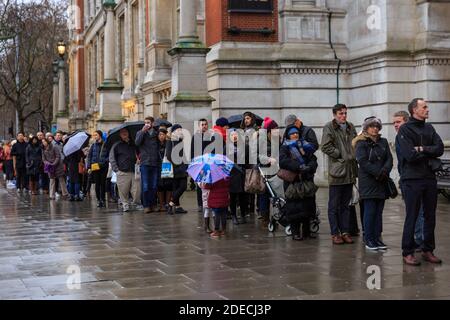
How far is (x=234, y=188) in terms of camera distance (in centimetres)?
1215

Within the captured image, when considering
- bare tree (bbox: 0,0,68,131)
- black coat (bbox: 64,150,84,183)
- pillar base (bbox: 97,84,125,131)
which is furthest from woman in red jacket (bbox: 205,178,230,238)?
bare tree (bbox: 0,0,68,131)

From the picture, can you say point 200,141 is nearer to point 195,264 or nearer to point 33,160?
point 195,264

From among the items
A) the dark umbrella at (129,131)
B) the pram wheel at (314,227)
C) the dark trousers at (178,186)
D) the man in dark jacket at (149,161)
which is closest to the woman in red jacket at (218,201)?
the pram wheel at (314,227)

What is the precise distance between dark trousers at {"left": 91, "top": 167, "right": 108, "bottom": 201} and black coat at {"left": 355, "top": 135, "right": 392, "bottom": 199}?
29.1 ft

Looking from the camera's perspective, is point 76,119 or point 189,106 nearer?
point 189,106

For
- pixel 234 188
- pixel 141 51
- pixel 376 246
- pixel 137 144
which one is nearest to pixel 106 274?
pixel 376 246

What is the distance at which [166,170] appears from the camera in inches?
545

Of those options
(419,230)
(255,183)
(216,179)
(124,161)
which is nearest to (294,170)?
(216,179)

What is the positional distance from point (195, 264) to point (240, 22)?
12570 mm
